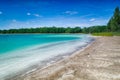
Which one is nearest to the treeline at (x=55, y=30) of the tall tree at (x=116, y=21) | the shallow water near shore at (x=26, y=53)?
the tall tree at (x=116, y=21)

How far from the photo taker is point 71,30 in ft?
477

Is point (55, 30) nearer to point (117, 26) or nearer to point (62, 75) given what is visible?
point (117, 26)

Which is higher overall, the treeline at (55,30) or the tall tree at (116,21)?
the tall tree at (116,21)

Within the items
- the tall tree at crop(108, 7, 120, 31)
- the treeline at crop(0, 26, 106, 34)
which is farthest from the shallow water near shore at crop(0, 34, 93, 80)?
the treeline at crop(0, 26, 106, 34)

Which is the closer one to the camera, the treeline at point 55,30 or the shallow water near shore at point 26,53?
the shallow water near shore at point 26,53

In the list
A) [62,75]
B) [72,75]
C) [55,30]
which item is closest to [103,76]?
[72,75]

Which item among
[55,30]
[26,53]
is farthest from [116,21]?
[55,30]

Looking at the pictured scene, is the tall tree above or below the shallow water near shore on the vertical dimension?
above

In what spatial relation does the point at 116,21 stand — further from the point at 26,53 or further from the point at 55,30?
the point at 55,30

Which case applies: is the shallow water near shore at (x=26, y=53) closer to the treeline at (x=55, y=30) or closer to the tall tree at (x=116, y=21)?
the tall tree at (x=116, y=21)

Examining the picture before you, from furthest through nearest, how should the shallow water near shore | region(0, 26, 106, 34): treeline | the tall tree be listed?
1. region(0, 26, 106, 34): treeline
2. the tall tree
3. the shallow water near shore

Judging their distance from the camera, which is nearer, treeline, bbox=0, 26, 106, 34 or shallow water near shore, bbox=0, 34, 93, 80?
shallow water near shore, bbox=0, 34, 93, 80

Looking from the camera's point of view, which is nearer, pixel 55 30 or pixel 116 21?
pixel 116 21

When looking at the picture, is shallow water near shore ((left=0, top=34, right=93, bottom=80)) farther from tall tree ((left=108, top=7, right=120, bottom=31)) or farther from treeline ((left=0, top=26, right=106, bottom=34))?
treeline ((left=0, top=26, right=106, bottom=34))
